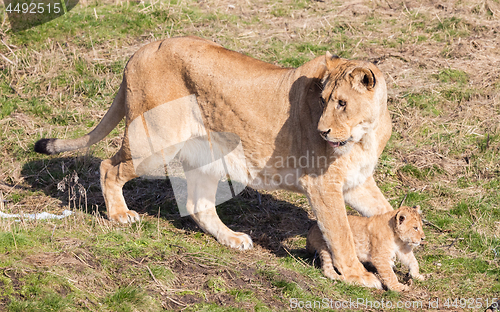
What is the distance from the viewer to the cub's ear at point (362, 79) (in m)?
4.71

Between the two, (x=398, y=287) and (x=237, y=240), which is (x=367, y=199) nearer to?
(x=398, y=287)

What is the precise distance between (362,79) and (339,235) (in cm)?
149

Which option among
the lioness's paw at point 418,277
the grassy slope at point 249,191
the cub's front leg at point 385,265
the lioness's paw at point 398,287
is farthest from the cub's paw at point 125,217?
the lioness's paw at point 418,277

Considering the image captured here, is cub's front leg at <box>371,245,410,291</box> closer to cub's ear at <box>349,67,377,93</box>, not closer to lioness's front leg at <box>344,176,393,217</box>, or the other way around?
lioness's front leg at <box>344,176,393,217</box>

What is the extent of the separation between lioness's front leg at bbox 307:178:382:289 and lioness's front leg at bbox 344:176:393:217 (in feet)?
1.96

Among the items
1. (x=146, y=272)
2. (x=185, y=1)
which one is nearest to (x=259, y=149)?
(x=146, y=272)

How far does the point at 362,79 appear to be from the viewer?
4750 mm

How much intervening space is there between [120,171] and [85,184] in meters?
1.49

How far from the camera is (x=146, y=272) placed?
4629 millimetres

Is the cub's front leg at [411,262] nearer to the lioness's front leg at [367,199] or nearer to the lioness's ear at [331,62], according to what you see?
the lioness's front leg at [367,199]

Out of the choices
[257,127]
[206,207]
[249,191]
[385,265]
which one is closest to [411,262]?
[385,265]

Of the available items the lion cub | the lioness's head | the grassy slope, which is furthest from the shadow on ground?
the lioness's head

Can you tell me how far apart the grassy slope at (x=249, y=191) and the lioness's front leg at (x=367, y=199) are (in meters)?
0.73

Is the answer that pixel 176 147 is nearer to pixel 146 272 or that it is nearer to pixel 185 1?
pixel 146 272
